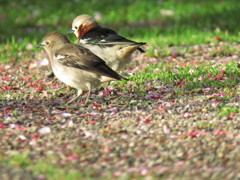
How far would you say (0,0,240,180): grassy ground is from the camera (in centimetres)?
534

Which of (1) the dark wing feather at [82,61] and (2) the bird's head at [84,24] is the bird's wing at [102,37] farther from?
(1) the dark wing feather at [82,61]

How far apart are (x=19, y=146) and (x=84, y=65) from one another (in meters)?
2.17

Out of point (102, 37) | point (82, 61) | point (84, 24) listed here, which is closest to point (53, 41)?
point (82, 61)

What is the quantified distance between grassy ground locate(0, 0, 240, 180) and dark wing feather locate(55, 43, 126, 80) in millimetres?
497

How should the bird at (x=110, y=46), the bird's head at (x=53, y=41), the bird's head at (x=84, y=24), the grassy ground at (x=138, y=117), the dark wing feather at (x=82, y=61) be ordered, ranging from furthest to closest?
1. the bird's head at (x=84, y=24)
2. the bird at (x=110, y=46)
3. the bird's head at (x=53, y=41)
4. the dark wing feather at (x=82, y=61)
5. the grassy ground at (x=138, y=117)

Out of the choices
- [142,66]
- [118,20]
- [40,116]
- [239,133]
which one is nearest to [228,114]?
[239,133]

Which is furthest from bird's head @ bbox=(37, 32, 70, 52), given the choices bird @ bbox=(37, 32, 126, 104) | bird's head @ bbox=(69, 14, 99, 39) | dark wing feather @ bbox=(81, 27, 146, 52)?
bird's head @ bbox=(69, 14, 99, 39)

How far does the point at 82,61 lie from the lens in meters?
7.82

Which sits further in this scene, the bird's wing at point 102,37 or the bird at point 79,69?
the bird's wing at point 102,37

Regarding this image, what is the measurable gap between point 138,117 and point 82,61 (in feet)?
4.83

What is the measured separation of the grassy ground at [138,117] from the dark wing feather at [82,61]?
0.50m

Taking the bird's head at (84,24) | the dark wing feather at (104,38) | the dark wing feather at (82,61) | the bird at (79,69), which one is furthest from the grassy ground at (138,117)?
the bird's head at (84,24)

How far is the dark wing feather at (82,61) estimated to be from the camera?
768 centimetres

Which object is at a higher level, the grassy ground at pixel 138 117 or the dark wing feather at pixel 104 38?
the dark wing feather at pixel 104 38
